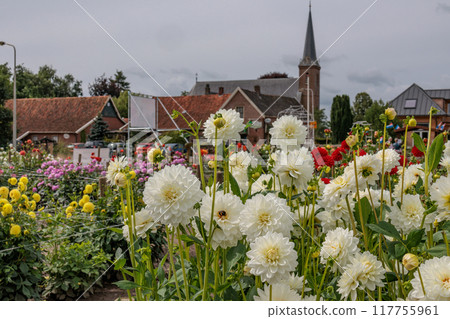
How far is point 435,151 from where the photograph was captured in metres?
0.83

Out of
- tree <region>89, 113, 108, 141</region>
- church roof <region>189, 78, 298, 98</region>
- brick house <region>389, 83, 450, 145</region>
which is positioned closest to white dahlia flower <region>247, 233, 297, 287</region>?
brick house <region>389, 83, 450, 145</region>

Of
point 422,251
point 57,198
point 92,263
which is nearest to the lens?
point 422,251

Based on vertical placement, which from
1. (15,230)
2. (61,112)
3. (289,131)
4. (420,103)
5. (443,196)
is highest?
(61,112)

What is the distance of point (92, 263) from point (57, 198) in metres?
2.23

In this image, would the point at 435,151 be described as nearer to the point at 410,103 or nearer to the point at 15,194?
the point at 15,194

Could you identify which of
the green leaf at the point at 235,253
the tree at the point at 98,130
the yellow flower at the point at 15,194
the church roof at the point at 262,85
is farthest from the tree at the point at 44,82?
the church roof at the point at 262,85

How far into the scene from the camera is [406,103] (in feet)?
16.3

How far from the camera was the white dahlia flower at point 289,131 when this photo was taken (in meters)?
0.97

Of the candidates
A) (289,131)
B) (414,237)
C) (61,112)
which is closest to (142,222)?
(289,131)

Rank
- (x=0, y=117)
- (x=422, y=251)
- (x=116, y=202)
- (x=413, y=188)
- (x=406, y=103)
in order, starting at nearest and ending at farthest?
(x=422, y=251) < (x=413, y=188) < (x=116, y=202) < (x=406, y=103) < (x=0, y=117)

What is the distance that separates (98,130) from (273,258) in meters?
14.0
